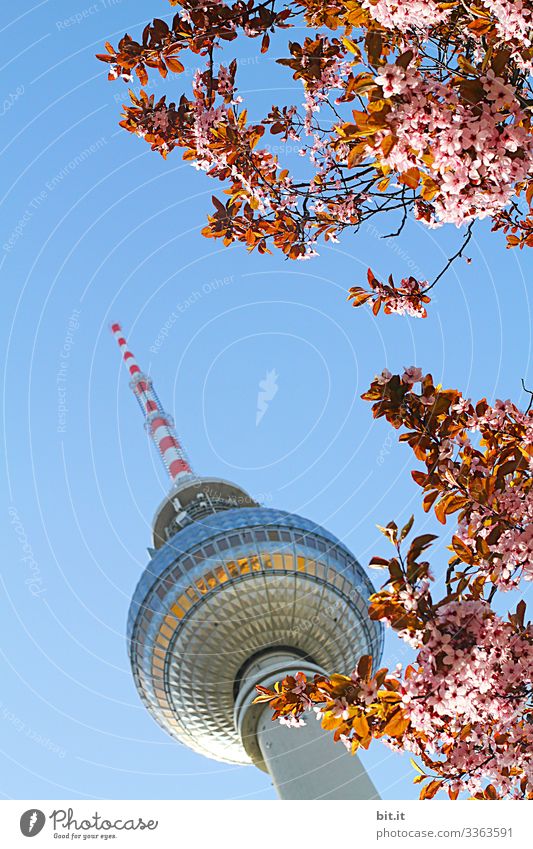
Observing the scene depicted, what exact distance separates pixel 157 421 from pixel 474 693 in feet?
135

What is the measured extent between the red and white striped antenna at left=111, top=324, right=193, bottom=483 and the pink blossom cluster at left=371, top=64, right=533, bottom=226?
37288 millimetres

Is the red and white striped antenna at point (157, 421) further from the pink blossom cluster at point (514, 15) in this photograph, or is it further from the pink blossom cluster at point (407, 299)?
the pink blossom cluster at point (514, 15)

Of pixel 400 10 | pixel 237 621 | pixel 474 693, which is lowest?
pixel 474 693

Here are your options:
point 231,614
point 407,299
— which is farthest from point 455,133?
point 231,614

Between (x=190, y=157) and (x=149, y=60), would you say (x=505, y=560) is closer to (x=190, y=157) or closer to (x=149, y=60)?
(x=190, y=157)

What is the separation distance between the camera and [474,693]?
3.42 m

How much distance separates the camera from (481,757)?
4.53m

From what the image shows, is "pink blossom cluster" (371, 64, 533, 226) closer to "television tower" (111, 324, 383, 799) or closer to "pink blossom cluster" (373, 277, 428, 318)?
"pink blossom cluster" (373, 277, 428, 318)

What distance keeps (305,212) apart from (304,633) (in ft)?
91.5

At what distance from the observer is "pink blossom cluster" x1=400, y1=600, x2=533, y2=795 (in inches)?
120
